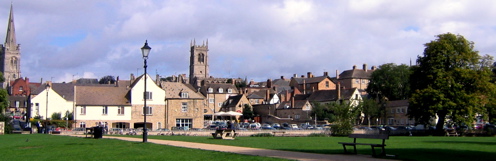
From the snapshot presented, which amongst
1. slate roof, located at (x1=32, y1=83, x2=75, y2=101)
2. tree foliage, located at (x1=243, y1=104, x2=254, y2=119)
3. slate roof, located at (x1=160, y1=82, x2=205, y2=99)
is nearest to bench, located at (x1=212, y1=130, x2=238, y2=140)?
slate roof, located at (x1=160, y1=82, x2=205, y2=99)

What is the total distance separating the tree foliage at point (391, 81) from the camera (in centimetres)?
11012

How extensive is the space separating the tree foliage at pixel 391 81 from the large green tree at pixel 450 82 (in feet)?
150

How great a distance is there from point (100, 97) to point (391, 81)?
197ft

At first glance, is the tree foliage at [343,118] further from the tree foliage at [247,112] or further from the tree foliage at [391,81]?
the tree foliage at [247,112]

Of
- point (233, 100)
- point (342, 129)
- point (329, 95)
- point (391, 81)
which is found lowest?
point (342, 129)

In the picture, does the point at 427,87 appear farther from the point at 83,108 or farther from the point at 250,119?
the point at 250,119

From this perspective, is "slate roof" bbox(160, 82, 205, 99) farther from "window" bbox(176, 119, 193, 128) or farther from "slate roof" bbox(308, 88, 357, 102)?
"slate roof" bbox(308, 88, 357, 102)

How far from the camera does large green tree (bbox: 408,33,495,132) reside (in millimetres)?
59344

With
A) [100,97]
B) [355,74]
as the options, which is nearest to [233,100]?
[355,74]

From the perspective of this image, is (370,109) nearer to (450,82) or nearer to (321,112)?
(321,112)

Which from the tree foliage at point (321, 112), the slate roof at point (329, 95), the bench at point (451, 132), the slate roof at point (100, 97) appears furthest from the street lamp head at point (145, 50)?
the slate roof at point (329, 95)

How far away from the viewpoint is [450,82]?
60.6 meters

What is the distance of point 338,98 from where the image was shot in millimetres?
106250

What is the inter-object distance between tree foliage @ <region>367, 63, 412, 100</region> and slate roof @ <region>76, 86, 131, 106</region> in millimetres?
55536
